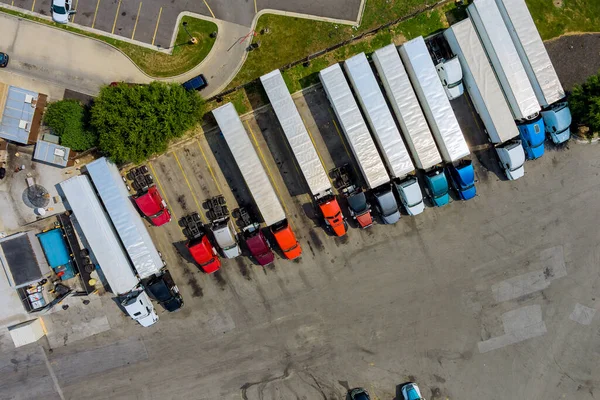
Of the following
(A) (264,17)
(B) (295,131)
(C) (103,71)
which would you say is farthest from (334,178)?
(C) (103,71)

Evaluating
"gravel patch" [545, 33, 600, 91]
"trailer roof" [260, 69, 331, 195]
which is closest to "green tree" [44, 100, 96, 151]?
"trailer roof" [260, 69, 331, 195]

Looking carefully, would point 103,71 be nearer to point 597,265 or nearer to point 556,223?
point 556,223

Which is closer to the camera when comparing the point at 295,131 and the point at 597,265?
the point at 295,131

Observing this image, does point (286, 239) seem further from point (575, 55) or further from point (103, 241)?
point (575, 55)

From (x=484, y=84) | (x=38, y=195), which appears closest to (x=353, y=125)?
(x=484, y=84)

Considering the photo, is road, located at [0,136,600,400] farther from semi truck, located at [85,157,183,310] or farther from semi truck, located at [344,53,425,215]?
semi truck, located at [85,157,183,310]

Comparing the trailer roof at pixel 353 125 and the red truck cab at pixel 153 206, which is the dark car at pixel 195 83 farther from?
the trailer roof at pixel 353 125
